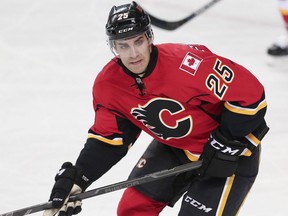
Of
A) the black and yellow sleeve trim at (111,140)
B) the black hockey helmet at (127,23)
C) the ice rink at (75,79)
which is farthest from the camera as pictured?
the ice rink at (75,79)

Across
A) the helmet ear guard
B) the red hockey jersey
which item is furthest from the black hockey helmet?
the red hockey jersey

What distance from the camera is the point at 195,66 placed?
2.74 meters

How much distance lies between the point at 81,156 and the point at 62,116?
64.8 inches

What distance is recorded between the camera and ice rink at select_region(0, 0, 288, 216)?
383cm

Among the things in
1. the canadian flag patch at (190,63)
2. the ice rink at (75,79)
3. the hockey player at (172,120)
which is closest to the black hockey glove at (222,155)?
the hockey player at (172,120)

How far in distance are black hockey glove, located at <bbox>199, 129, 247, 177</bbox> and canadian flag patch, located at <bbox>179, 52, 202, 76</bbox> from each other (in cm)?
26

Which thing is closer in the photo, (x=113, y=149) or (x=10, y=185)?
(x=113, y=149)

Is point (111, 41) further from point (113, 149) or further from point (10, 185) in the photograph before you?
point (10, 185)

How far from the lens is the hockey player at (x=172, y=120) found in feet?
8.98

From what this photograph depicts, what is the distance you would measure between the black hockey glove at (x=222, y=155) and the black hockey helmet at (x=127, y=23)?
47 centimetres

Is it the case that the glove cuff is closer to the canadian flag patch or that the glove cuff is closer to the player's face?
the player's face

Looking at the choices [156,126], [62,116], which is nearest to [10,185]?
[62,116]

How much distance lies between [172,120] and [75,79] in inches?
90.8

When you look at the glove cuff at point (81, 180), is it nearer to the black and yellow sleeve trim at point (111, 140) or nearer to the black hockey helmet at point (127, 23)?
the black and yellow sleeve trim at point (111, 140)
